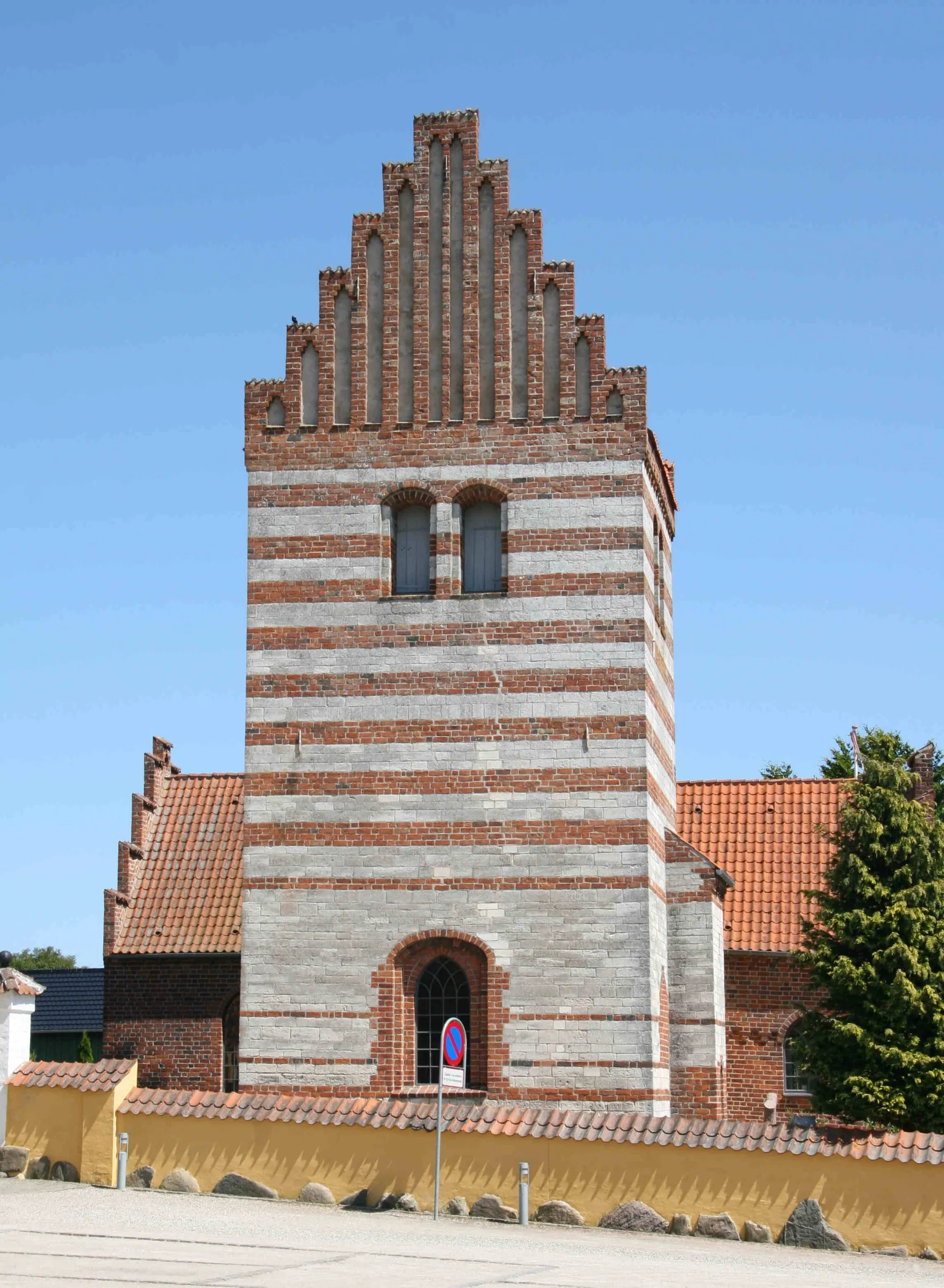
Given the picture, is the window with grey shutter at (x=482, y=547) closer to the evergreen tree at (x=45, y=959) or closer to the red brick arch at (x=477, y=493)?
the red brick arch at (x=477, y=493)

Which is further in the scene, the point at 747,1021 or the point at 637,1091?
the point at 747,1021

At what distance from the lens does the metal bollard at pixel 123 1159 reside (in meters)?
19.6

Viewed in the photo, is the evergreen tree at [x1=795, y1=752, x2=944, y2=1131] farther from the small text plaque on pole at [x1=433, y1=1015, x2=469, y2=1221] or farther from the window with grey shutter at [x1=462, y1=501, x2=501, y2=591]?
the small text plaque on pole at [x1=433, y1=1015, x2=469, y2=1221]

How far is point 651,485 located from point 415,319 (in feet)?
13.6

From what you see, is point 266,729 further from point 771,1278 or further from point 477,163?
point 771,1278

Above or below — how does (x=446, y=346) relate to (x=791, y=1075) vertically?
above

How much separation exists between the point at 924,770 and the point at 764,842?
3.17 metres

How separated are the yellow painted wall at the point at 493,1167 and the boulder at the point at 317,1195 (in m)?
0.06

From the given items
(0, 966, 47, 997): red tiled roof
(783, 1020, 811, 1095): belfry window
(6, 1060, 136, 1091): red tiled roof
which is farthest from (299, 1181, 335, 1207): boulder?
(783, 1020, 811, 1095): belfry window

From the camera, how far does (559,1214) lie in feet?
59.9

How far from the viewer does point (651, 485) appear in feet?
80.5

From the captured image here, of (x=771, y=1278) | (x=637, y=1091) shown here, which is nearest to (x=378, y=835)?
(x=637, y=1091)

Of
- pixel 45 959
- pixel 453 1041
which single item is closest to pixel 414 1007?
pixel 453 1041

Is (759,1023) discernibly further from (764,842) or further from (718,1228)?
(718,1228)
